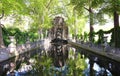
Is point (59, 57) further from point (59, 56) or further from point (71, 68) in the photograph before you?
point (71, 68)

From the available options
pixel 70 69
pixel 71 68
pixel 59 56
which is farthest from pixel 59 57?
pixel 70 69

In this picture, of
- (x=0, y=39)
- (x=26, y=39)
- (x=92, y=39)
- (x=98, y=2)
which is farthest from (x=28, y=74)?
(x=26, y=39)

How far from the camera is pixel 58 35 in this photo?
61656 mm

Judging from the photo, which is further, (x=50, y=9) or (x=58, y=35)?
(x=58, y=35)

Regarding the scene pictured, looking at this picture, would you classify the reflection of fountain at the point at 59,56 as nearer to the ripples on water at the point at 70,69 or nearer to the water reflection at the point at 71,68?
the water reflection at the point at 71,68

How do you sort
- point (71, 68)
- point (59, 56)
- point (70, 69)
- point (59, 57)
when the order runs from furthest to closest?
point (59, 56)
point (59, 57)
point (71, 68)
point (70, 69)

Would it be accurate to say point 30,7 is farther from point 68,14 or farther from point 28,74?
point 28,74

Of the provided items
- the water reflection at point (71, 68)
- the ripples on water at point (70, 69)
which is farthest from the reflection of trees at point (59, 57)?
the ripples on water at point (70, 69)

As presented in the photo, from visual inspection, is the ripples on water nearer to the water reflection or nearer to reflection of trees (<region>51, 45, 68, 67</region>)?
the water reflection

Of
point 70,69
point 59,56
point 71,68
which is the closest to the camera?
point 70,69

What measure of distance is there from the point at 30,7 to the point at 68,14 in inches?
643

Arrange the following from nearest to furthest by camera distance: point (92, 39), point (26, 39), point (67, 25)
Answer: point (92, 39), point (26, 39), point (67, 25)

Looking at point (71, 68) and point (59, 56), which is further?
point (59, 56)

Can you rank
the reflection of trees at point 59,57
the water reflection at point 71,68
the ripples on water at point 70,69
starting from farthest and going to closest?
1. the reflection of trees at point 59,57
2. the water reflection at point 71,68
3. the ripples on water at point 70,69
